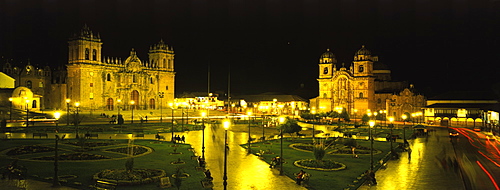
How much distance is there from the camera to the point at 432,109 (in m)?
70.1

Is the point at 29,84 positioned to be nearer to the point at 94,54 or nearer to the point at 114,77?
the point at 94,54

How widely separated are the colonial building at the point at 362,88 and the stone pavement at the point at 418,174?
4747 cm

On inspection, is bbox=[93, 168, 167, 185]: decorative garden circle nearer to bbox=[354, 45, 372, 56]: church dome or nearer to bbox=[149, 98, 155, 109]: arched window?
bbox=[149, 98, 155, 109]: arched window

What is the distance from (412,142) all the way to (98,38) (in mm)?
62266

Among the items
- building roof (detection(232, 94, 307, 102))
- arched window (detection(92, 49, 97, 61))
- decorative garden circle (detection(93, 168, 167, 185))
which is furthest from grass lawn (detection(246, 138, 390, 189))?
building roof (detection(232, 94, 307, 102))

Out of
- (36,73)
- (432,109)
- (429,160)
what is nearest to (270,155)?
(429,160)

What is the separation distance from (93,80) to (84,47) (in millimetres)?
6626

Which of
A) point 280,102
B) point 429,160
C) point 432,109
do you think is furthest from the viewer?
point 280,102

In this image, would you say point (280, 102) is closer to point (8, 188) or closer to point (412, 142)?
point (412, 142)

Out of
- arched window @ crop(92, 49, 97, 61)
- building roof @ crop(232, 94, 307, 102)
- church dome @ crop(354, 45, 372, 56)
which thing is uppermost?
church dome @ crop(354, 45, 372, 56)

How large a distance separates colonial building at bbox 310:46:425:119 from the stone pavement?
47472 mm

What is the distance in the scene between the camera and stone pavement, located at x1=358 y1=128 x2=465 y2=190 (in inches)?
782

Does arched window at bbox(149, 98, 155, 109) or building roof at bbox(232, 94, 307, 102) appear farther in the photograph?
building roof at bbox(232, 94, 307, 102)

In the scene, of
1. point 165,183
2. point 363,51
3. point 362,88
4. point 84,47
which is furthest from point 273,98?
point 165,183
